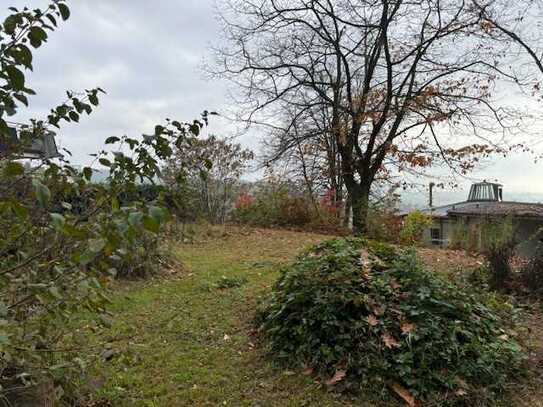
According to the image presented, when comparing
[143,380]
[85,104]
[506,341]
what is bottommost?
[143,380]

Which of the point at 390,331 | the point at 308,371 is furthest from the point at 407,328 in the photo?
the point at 308,371

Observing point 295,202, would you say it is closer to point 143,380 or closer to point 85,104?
point 143,380

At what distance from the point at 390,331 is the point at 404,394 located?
1.33 ft

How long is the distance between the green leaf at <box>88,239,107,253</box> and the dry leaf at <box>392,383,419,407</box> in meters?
2.11

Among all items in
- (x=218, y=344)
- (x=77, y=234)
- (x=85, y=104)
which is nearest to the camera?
(x=77, y=234)

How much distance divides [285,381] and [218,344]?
2.50 ft

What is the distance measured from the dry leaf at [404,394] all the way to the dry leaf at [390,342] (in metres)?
0.22

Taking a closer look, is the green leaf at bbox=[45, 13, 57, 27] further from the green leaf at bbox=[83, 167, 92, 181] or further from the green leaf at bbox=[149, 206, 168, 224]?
the green leaf at bbox=[149, 206, 168, 224]

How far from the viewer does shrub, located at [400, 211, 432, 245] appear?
8789 mm

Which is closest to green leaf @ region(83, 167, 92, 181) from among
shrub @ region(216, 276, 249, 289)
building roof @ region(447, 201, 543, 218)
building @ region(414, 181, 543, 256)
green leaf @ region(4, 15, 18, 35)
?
green leaf @ region(4, 15, 18, 35)

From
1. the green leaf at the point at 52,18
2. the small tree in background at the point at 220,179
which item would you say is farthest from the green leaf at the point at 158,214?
the small tree in background at the point at 220,179

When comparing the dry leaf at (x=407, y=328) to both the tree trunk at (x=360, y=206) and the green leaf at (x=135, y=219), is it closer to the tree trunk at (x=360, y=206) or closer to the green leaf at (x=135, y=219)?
the green leaf at (x=135, y=219)

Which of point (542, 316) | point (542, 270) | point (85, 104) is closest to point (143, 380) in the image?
point (85, 104)

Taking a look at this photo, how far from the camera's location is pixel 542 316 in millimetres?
3807
